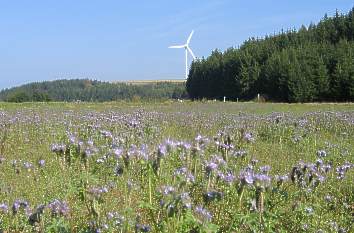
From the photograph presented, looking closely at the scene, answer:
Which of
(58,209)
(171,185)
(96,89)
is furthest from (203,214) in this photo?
(96,89)

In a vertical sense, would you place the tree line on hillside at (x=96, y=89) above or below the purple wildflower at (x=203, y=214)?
above

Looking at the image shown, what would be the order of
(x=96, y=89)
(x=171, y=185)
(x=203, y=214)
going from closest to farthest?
(x=203, y=214) < (x=171, y=185) < (x=96, y=89)

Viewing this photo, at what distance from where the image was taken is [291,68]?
54.0 meters

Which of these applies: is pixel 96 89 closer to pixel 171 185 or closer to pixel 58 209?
pixel 58 209

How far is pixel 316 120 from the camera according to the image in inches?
615

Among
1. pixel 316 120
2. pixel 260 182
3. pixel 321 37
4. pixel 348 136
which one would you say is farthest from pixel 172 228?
pixel 321 37

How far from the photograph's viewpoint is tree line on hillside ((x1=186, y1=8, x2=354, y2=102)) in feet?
169

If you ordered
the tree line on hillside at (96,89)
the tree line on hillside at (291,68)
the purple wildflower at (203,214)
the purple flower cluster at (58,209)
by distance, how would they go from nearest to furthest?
1. the purple wildflower at (203,214)
2. the purple flower cluster at (58,209)
3. the tree line on hillside at (291,68)
4. the tree line on hillside at (96,89)

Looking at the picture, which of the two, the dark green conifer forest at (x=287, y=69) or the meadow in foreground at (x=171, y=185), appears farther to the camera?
the dark green conifer forest at (x=287, y=69)

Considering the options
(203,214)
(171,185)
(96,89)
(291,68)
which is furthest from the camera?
(96,89)

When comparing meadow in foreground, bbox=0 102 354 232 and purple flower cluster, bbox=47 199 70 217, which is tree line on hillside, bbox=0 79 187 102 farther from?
purple flower cluster, bbox=47 199 70 217

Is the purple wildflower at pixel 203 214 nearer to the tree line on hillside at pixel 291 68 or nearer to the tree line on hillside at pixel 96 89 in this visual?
the tree line on hillside at pixel 291 68

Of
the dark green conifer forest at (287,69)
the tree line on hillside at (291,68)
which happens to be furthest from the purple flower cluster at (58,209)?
the tree line on hillside at (291,68)

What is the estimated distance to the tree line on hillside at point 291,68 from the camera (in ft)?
169
